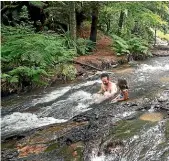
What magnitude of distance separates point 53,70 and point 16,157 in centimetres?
623

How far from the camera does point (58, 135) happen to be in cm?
665

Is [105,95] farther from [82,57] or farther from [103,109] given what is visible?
[82,57]

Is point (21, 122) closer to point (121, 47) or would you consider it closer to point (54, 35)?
point (54, 35)

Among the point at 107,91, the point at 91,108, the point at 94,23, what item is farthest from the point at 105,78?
the point at 94,23

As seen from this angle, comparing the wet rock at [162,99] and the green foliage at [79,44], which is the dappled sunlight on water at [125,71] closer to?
the green foliage at [79,44]

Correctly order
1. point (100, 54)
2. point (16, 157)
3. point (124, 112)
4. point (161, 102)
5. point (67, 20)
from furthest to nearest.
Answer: point (67, 20) → point (100, 54) → point (161, 102) → point (124, 112) → point (16, 157)

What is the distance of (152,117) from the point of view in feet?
24.5

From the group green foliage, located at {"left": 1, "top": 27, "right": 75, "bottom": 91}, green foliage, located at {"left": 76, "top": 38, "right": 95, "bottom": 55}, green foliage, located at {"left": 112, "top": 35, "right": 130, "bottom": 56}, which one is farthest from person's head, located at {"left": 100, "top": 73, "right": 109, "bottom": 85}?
green foliage, located at {"left": 112, "top": 35, "right": 130, "bottom": 56}

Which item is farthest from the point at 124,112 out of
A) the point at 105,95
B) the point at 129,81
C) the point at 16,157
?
the point at 129,81

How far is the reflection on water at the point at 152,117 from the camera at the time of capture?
24.0ft

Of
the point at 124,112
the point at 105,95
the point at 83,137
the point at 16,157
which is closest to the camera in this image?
the point at 16,157

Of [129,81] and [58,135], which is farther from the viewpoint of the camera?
[129,81]

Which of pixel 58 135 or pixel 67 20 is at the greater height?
pixel 67 20

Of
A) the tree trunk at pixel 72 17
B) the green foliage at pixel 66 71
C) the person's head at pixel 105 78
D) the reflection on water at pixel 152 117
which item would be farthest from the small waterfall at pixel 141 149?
the tree trunk at pixel 72 17
